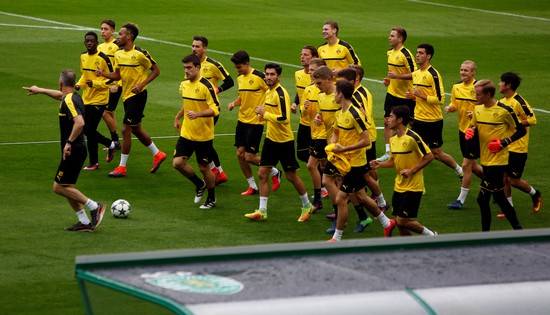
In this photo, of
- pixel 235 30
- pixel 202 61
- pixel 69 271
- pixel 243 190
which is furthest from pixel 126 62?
pixel 235 30

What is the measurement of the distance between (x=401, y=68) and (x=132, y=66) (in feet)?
16.5

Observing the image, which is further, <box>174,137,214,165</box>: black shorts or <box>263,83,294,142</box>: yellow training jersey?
<box>174,137,214,165</box>: black shorts

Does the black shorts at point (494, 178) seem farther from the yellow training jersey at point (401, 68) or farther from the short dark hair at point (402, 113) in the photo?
the yellow training jersey at point (401, 68)

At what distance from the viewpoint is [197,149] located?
1812cm

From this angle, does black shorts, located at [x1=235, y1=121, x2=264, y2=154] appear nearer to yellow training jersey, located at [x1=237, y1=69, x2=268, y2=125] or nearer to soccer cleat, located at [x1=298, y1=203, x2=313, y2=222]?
yellow training jersey, located at [x1=237, y1=69, x2=268, y2=125]

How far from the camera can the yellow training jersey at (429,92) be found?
1992 cm

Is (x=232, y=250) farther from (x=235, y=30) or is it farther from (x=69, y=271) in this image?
(x=235, y=30)

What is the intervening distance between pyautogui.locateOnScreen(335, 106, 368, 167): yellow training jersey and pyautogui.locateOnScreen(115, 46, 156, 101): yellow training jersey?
5901mm

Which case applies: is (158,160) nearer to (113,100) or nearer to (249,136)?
(113,100)

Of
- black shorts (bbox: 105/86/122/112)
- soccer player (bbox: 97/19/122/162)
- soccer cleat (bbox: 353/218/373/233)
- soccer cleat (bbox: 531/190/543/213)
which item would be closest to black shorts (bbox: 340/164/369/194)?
soccer cleat (bbox: 353/218/373/233)

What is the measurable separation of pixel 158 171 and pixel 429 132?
4738 millimetres

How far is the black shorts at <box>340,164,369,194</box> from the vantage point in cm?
1574

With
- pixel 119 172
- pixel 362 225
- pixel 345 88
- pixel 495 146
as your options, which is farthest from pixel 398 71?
pixel 345 88

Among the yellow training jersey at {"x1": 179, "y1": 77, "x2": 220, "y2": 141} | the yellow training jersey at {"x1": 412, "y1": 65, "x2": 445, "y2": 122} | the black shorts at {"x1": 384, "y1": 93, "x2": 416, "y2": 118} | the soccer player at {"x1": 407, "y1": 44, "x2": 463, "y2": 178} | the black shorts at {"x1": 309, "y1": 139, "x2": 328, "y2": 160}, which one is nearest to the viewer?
the black shorts at {"x1": 309, "y1": 139, "x2": 328, "y2": 160}
